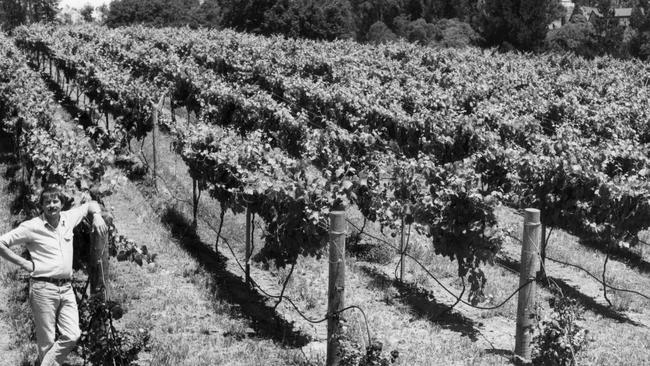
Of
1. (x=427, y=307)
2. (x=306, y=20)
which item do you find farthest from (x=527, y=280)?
(x=306, y=20)

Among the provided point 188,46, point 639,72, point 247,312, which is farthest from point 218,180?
point 639,72

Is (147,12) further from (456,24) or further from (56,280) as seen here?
(56,280)

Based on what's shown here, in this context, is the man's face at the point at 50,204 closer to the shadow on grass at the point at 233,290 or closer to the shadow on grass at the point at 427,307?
the shadow on grass at the point at 233,290

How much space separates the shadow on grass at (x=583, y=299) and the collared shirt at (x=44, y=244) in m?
5.47

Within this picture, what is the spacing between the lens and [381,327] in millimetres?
7398

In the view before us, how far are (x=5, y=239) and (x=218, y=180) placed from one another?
13.1 feet

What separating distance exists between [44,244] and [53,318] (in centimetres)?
59

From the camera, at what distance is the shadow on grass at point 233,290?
7.14 m

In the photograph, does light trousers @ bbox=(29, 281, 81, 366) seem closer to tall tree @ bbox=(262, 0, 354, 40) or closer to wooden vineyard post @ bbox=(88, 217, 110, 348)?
wooden vineyard post @ bbox=(88, 217, 110, 348)

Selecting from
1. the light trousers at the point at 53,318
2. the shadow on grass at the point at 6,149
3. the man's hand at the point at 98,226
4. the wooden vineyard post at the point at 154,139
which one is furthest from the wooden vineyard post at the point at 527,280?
the shadow on grass at the point at 6,149

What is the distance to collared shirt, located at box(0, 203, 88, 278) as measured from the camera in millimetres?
5242

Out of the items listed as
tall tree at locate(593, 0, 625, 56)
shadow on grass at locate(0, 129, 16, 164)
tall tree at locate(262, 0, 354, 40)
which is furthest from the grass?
tall tree at locate(593, 0, 625, 56)

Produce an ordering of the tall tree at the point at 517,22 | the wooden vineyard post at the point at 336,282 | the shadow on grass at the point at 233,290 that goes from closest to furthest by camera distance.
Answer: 1. the wooden vineyard post at the point at 336,282
2. the shadow on grass at the point at 233,290
3. the tall tree at the point at 517,22

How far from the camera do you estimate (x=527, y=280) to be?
6.15m
